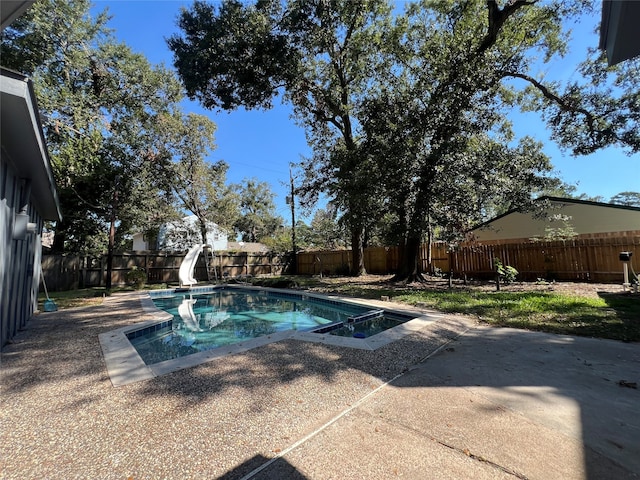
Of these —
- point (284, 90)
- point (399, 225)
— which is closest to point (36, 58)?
point (284, 90)

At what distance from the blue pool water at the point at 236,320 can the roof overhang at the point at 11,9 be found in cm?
410

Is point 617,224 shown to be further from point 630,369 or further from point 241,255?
point 241,255

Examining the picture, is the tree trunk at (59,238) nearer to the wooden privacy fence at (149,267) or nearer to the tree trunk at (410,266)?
the wooden privacy fence at (149,267)

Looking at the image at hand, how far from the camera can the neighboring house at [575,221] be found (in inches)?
433

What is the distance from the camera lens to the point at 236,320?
7621 mm

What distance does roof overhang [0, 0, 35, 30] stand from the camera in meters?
1.47

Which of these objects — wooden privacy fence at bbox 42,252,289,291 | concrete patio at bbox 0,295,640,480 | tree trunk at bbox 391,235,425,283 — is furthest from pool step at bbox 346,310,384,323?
wooden privacy fence at bbox 42,252,289,291

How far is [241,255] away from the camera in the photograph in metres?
18.0

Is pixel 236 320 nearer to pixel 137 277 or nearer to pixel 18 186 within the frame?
pixel 18 186

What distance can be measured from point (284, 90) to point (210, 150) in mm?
5948

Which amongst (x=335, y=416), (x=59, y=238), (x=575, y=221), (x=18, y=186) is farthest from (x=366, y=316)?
(x=59, y=238)

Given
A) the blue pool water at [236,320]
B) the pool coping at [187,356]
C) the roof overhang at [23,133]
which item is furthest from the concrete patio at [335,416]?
the roof overhang at [23,133]

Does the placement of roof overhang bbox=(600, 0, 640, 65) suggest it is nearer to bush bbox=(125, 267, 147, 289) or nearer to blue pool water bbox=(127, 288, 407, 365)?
blue pool water bbox=(127, 288, 407, 365)

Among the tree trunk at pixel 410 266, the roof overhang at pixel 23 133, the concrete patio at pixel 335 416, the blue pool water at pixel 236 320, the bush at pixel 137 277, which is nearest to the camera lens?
the concrete patio at pixel 335 416
